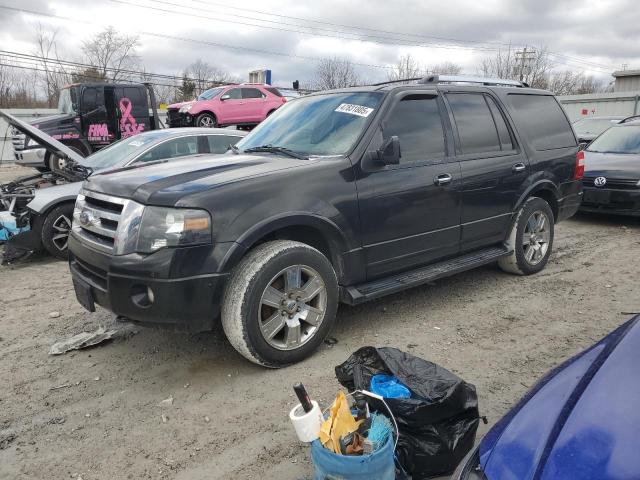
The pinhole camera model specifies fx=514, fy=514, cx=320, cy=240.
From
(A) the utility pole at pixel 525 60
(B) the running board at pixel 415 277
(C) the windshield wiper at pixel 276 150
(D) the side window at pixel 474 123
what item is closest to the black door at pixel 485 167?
(D) the side window at pixel 474 123

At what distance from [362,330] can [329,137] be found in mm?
1576

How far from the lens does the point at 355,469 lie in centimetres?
204

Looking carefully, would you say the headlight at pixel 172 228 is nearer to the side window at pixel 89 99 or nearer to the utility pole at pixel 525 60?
the side window at pixel 89 99

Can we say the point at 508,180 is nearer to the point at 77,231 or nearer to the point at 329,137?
the point at 329,137

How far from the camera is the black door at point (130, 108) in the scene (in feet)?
42.2

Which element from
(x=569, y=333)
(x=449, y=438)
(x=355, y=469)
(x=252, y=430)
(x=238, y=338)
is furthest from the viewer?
(x=569, y=333)

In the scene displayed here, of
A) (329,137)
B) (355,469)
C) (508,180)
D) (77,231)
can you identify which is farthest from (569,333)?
(77,231)

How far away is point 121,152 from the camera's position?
6.74 m

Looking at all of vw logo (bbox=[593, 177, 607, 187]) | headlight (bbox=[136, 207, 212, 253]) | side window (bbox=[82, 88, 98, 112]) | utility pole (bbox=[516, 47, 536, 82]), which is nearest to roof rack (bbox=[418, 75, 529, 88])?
headlight (bbox=[136, 207, 212, 253])

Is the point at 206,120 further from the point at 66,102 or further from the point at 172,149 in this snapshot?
the point at 172,149

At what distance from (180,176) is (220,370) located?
1.36 meters

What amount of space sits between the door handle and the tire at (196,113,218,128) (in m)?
14.5

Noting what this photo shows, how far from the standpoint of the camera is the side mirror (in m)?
3.75

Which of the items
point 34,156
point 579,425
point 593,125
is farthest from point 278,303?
point 593,125
